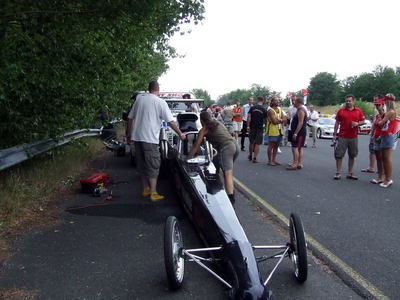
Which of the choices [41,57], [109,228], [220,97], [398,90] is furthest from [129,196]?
[220,97]

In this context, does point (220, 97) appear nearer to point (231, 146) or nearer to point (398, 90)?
point (398, 90)

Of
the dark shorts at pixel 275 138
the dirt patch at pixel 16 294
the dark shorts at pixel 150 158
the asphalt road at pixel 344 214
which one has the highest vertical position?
the dark shorts at pixel 150 158

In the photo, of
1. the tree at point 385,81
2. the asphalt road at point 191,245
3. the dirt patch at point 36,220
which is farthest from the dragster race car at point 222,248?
the tree at point 385,81

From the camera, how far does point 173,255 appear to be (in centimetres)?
360

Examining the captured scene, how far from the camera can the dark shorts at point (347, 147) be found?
29.7 ft

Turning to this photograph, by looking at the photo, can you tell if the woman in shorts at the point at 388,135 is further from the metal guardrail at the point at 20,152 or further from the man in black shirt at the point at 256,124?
the metal guardrail at the point at 20,152

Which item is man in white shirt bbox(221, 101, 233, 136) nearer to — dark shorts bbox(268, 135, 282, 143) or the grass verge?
dark shorts bbox(268, 135, 282, 143)

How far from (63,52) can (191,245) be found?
11.7 feet

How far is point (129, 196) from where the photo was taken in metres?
7.28

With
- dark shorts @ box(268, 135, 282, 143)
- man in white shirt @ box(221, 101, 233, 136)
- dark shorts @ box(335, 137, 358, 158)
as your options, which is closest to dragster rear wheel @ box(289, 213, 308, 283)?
dark shorts @ box(335, 137, 358, 158)

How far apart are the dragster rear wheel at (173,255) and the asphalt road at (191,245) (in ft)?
0.48

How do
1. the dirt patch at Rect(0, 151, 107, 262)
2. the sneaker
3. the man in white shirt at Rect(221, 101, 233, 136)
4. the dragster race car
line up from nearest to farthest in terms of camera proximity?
the dragster race car, the dirt patch at Rect(0, 151, 107, 262), the sneaker, the man in white shirt at Rect(221, 101, 233, 136)

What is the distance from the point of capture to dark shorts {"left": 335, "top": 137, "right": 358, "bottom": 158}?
9047 mm

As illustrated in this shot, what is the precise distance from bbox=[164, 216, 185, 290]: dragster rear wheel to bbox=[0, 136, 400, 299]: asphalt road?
0.15 meters
